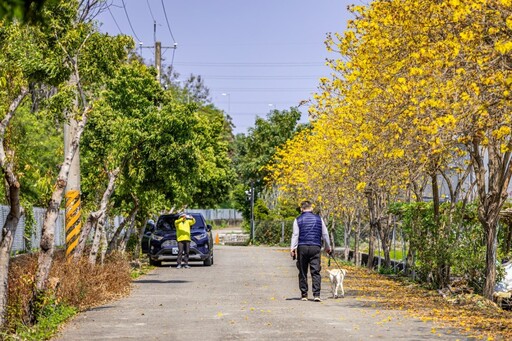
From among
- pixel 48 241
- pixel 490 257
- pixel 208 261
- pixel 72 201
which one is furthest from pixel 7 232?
pixel 208 261

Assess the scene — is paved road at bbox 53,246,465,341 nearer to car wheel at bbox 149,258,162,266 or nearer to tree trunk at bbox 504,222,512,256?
tree trunk at bbox 504,222,512,256

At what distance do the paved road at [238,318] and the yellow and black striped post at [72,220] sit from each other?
180cm

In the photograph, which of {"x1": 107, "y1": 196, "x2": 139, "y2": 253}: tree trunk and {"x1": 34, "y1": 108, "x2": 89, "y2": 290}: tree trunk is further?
{"x1": 107, "y1": 196, "x2": 139, "y2": 253}: tree trunk

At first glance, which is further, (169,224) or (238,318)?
(169,224)

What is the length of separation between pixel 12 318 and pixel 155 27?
1261 inches

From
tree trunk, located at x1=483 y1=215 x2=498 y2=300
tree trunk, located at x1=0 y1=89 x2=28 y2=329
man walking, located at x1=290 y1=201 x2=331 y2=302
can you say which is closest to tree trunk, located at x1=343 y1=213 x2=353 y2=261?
tree trunk, located at x1=483 y1=215 x2=498 y2=300

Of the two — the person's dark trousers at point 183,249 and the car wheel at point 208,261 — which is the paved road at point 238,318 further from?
the car wheel at point 208,261

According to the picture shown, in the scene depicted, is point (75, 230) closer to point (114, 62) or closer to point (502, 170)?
point (114, 62)

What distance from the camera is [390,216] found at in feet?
108

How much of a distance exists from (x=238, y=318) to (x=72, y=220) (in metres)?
8.57

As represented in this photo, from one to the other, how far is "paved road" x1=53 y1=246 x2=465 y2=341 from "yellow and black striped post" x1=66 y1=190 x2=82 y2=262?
1.80m

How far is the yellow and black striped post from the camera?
22594 mm

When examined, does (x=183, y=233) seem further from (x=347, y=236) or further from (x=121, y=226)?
(x=347, y=236)

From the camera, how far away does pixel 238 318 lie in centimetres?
1537
